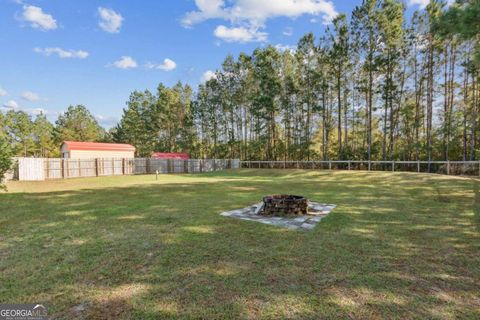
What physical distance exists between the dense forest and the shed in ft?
37.9

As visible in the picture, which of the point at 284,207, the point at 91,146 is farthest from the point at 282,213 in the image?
the point at 91,146

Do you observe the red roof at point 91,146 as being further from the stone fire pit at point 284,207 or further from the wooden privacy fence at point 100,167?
the stone fire pit at point 284,207

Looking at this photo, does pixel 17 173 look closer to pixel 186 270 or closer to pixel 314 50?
pixel 186 270

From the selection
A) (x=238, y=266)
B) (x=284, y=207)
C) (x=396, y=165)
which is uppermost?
(x=396, y=165)

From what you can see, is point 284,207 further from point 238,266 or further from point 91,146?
point 91,146

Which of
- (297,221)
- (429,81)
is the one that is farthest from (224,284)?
(429,81)

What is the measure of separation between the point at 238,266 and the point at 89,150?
26.3 meters

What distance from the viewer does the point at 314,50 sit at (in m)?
24.7

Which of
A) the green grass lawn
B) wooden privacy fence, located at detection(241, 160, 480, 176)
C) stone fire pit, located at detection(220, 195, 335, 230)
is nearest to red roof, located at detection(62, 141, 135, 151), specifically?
wooden privacy fence, located at detection(241, 160, 480, 176)

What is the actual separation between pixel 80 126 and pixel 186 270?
162 ft

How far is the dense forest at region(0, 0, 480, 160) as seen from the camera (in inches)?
742

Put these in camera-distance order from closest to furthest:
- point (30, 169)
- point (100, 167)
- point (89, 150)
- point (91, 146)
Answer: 1. point (30, 169)
2. point (100, 167)
3. point (89, 150)
4. point (91, 146)

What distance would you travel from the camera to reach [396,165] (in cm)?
2009

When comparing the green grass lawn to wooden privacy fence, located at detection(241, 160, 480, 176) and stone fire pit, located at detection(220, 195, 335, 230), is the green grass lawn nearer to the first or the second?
stone fire pit, located at detection(220, 195, 335, 230)
